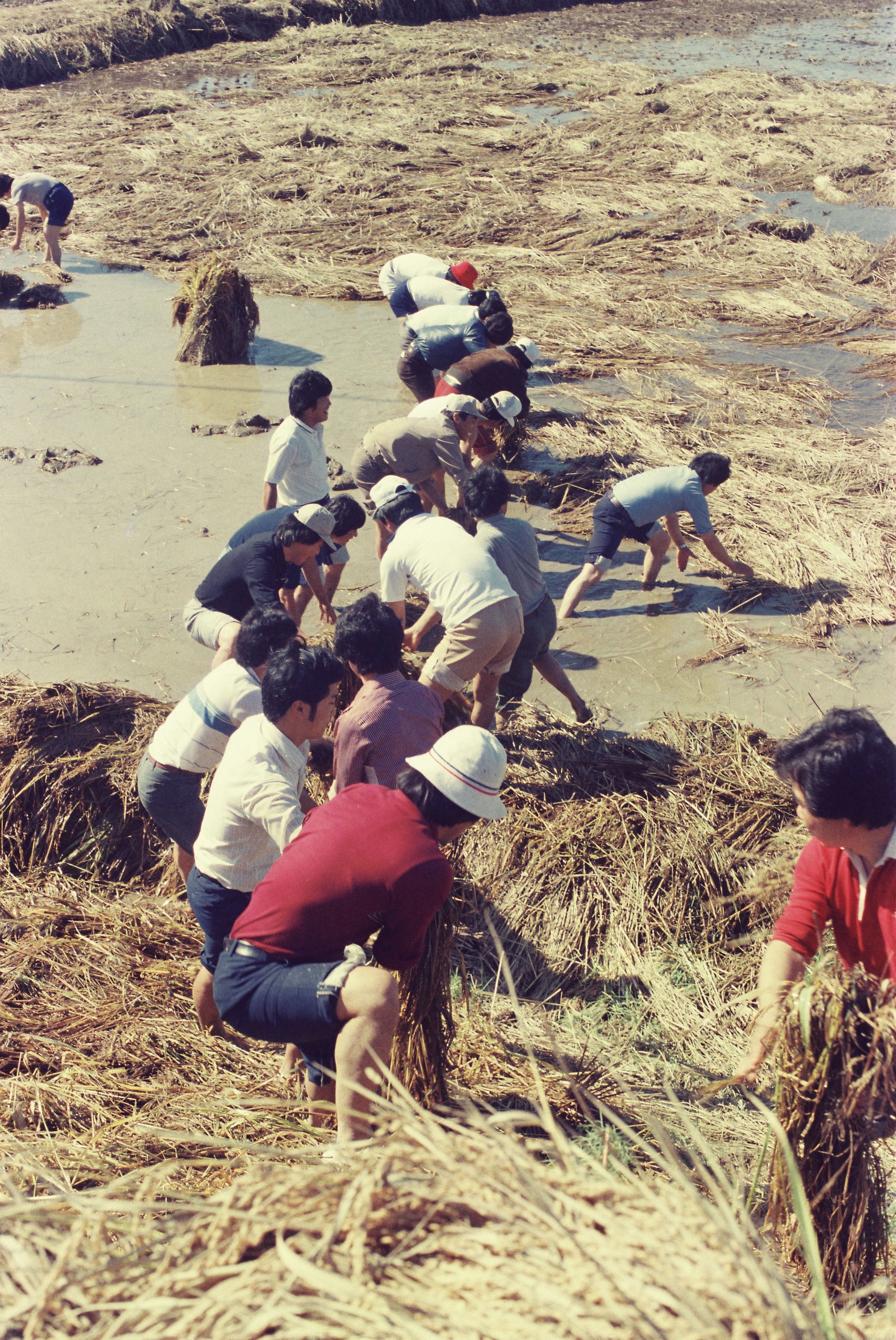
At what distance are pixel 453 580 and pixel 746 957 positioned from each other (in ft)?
6.71

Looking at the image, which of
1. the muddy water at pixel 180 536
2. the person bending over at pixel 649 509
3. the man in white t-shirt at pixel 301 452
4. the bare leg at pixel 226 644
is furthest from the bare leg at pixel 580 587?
the bare leg at pixel 226 644

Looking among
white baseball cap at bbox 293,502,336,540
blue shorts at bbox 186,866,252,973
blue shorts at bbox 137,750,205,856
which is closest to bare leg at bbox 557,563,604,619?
white baseball cap at bbox 293,502,336,540

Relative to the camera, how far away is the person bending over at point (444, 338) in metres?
7.34

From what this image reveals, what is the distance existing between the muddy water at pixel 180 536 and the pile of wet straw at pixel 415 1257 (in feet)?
12.5

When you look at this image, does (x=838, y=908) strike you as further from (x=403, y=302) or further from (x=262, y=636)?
(x=403, y=302)

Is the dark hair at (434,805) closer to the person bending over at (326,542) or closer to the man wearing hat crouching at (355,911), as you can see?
the man wearing hat crouching at (355,911)

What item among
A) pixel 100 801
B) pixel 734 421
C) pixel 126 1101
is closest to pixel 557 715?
pixel 100 801

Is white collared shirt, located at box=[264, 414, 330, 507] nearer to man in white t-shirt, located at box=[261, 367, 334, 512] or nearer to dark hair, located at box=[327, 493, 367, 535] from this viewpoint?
man in white t-shirt, located at box=[261, 367, 334, 512]

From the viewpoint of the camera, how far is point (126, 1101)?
2.98 m

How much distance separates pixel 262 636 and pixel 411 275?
5.81 metres

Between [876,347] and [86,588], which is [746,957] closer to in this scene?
[86,588]

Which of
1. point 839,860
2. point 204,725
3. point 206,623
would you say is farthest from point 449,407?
point 839,860

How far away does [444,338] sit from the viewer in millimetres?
7418

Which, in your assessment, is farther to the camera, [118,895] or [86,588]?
[86,588]
